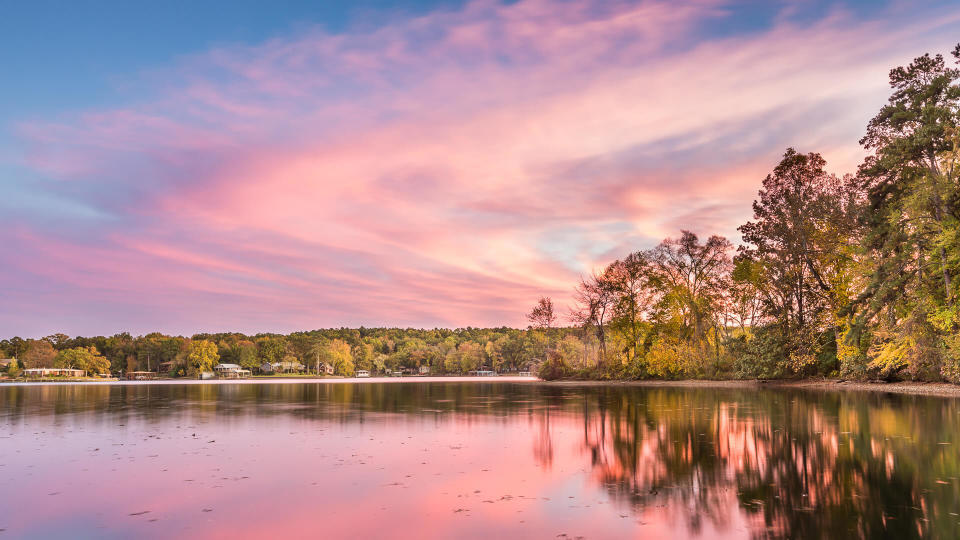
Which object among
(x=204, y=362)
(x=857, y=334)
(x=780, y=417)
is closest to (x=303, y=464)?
(x=780, y=417)

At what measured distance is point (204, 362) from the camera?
154 meters

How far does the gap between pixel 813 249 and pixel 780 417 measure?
3296 centimetres

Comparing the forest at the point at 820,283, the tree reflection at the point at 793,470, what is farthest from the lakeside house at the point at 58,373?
the tree reflection at the point at 793,470

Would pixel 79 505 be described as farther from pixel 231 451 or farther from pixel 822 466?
pixel 822 466

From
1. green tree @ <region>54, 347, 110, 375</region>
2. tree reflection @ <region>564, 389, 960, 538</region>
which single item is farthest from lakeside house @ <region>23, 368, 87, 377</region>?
tree reflection @ <region>564, 389, 960, 538</region>

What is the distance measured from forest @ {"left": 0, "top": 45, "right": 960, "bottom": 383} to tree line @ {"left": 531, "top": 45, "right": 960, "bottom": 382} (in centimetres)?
11

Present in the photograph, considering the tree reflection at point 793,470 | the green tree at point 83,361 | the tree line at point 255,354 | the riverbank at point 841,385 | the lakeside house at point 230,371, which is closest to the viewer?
the tree reflection at point 793,470

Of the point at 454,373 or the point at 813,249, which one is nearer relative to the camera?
the point at 813,249

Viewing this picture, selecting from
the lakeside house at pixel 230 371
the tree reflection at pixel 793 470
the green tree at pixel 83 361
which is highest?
the tree reflection at pixel 793 470

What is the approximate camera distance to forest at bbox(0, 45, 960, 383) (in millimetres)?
34125

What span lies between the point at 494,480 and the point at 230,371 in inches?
6707

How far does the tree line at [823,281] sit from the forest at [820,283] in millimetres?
112

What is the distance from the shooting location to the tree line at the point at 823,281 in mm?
34094

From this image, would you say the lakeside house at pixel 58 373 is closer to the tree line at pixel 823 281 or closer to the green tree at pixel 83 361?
the green tree at pixel 83 361
